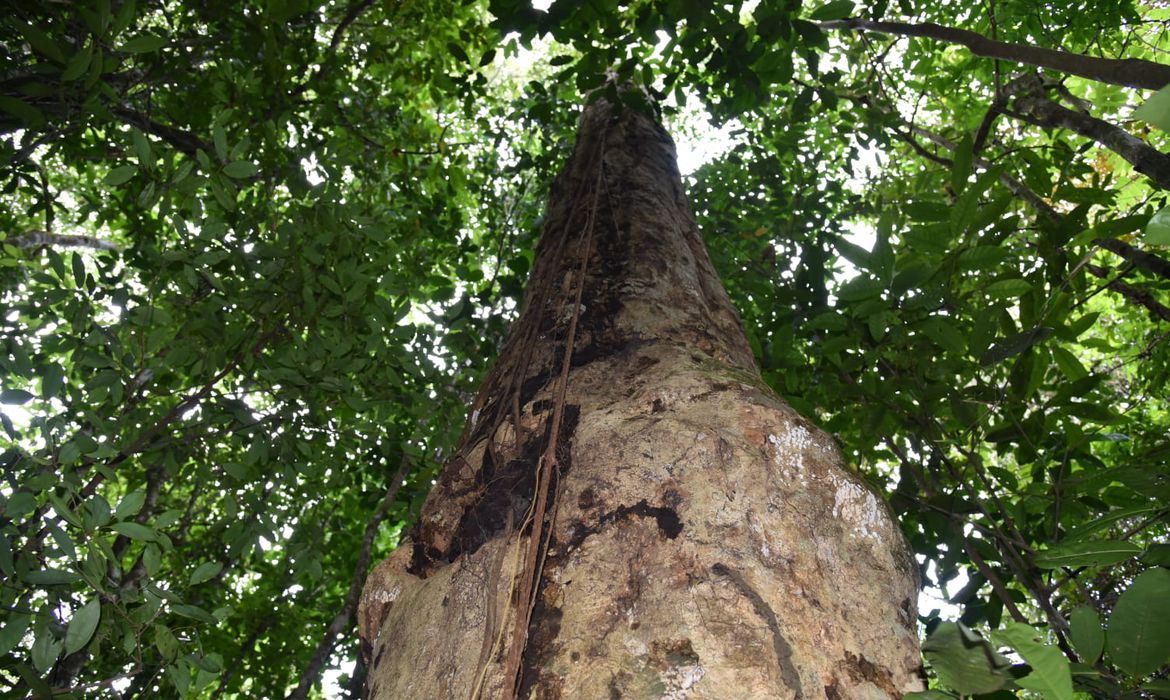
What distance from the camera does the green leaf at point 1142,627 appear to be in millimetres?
810

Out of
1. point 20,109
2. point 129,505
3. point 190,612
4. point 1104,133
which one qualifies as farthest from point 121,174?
point 1104,133

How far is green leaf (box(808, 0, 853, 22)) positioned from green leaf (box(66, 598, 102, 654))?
2642 mm

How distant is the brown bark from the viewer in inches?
49.3

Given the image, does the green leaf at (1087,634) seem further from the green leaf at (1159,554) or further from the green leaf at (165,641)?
the green leaf at (165,641)

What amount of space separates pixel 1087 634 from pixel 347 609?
3.29 metres

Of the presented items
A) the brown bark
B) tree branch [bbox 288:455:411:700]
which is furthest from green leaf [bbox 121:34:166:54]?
tree branch [bbox 288:455:411:700]

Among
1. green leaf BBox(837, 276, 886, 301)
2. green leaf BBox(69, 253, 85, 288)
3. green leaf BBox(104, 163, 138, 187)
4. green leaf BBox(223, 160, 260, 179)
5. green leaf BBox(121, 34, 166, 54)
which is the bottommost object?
green leaf BBox(837, 276, 886, 301)

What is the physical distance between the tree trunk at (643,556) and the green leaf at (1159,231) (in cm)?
56

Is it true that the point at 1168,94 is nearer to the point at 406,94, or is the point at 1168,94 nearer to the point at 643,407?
the point at 643,407

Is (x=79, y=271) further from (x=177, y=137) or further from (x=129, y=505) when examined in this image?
(x=177, y=137)

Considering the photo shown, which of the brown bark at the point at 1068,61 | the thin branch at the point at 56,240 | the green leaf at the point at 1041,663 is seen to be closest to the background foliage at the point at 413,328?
the green leaf at the point at 1041,663

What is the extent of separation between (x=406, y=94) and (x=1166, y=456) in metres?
4.43

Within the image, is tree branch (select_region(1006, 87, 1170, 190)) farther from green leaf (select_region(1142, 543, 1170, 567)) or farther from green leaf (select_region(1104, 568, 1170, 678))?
green leaf (select_region(1104, 568, 1170, 678))

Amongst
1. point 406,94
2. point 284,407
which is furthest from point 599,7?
point 406,94
